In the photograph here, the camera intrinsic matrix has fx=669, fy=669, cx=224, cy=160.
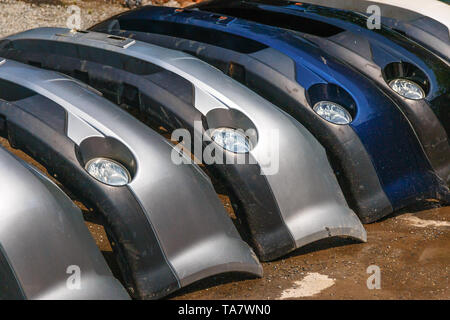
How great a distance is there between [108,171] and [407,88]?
5.86 ft

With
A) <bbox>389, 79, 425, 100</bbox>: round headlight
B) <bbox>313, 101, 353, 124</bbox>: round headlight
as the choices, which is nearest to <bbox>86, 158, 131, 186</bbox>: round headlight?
<bbox>313, 101, 353, 124</bbox>: round headlight

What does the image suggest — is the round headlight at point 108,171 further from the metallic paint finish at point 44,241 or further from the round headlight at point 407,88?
the round headlight at point 407,88

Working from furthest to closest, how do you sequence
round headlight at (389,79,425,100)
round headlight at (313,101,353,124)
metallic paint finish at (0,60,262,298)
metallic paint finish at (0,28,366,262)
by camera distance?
round headlight at (389,79,425,100), round headlight at (313,101,353,124), metallic paint finish at (0,28,366,262), metallic paint finish at (0,60,262,298)

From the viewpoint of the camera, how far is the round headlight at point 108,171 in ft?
8.48

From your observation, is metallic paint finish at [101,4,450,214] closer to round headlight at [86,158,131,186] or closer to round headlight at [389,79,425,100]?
round headlight at [389,79,425,100]

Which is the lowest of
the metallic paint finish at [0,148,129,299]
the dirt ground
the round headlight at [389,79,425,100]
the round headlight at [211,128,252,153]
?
the dirt ground

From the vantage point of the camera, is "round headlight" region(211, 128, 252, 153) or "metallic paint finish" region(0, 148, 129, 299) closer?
"metallic paint finish" region(0, 148, 129, 299)

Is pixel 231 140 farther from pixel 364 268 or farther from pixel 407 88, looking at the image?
pixel 407 88

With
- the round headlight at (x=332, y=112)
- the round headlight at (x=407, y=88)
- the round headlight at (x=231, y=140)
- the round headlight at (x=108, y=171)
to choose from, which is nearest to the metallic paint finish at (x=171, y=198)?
the round headlight at (x=108, y=171)

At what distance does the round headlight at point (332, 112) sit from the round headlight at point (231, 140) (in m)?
0.52

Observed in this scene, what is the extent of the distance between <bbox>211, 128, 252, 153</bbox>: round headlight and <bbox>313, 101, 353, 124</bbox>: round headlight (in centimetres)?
52

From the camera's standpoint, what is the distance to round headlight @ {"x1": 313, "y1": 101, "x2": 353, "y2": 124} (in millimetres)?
3256

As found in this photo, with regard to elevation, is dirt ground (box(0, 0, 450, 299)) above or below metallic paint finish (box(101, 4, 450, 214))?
below
